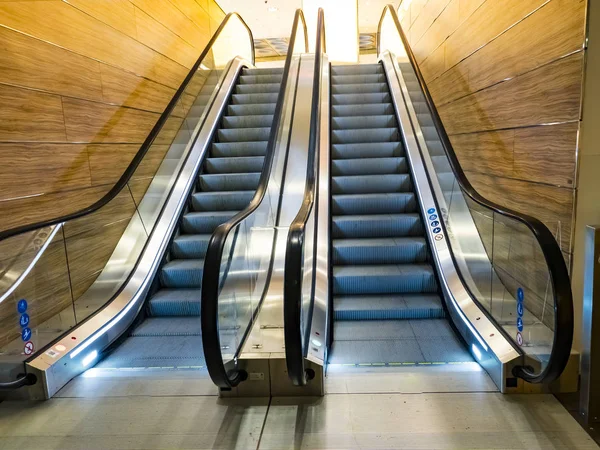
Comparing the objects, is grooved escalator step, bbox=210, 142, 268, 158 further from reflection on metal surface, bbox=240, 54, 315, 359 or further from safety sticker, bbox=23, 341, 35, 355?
safety sticker, bbox=23, 341, 35, 355

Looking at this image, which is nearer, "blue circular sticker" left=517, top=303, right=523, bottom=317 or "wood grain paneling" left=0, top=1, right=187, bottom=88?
"blue circular sticker" left=517, top=303, right=523, bottom=317

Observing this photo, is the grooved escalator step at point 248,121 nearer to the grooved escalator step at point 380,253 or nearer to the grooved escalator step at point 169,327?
the grooved escalator step at point 380,253

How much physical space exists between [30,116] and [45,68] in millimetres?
437

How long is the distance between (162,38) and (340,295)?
13.1 feet

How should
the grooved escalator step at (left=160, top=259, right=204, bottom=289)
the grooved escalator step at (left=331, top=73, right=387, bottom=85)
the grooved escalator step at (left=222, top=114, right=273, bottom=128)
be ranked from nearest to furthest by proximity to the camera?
the grooved escalator step at (left=160, top=259, right=204, bottom=289)
the grooved escalator step at (left=222, top=114, right=273, bottom=128)
the grooved escalator step at (left=331, top=73, right=387, bottom=85)

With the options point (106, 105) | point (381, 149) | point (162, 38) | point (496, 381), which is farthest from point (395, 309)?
point (162, 38)

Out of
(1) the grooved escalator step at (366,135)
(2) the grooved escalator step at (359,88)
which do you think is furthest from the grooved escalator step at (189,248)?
(2) the grooved escalator step at (359,88)

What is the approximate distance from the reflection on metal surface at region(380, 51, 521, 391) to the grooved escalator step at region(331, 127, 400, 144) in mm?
166

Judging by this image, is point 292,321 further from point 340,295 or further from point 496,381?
point 340,295

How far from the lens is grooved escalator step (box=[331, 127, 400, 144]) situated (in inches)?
217

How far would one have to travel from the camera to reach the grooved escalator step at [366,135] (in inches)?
217

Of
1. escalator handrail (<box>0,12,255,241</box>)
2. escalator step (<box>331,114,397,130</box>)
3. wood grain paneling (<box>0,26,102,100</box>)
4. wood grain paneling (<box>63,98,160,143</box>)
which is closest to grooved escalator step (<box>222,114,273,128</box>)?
escalator handrail (<box>0,12,255,241</box>)

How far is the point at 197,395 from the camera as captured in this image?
2471mm

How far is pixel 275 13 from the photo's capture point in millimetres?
11625
